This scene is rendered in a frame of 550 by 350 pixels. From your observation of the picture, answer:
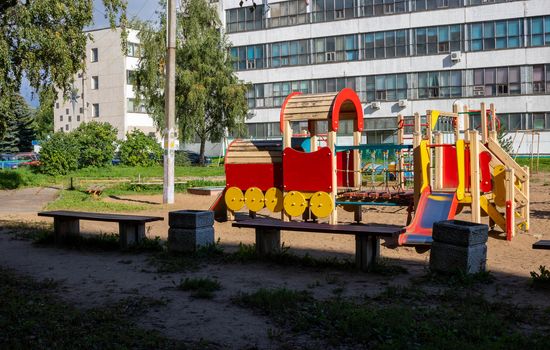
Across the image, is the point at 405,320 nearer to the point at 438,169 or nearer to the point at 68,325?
the point at 68,325

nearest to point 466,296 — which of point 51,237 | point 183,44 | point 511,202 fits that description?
point 511,202

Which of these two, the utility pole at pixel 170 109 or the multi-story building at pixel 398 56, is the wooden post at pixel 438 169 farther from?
the multi-story building at pixel 398 56

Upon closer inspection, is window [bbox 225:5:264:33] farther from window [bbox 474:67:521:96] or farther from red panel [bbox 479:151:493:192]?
red panel [bbox 479:151:493:192]

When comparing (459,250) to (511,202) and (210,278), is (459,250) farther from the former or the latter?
(511,202)

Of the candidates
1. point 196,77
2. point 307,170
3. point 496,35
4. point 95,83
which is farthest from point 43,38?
point 95,83

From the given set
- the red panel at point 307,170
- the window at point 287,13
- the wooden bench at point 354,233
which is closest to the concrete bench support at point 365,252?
the wooden bench at point 354,233

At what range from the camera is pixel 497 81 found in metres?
45.6

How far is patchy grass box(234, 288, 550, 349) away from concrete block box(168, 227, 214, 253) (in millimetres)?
2836

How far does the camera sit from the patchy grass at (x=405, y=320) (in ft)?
17.2

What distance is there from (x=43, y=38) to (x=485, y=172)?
51.4 ft

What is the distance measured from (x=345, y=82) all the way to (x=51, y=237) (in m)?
41.1

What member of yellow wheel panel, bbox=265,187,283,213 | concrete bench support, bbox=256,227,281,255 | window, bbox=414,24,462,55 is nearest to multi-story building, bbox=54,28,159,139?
window, bbox=414,24,462,55

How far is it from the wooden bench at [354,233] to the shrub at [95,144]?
27.5 meters

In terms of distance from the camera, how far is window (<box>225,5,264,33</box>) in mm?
53750
